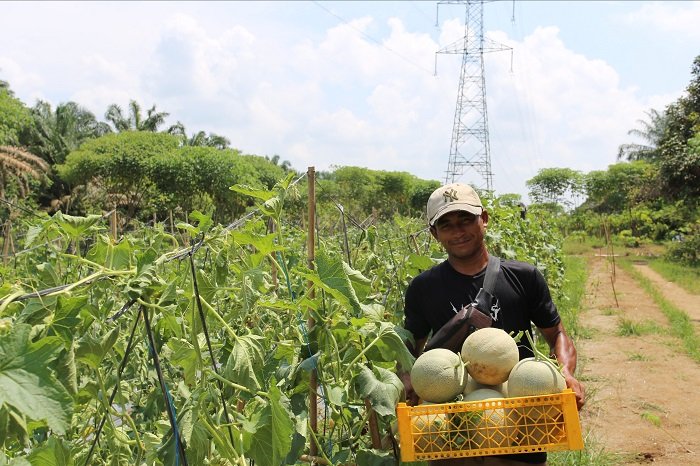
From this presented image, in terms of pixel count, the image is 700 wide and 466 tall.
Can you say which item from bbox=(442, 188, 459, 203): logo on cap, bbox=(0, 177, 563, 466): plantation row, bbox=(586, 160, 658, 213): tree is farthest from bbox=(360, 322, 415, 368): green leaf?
bbox=(586, 160, 658, 213): tree

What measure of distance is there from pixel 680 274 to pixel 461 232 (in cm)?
1538

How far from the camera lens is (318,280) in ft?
6.10

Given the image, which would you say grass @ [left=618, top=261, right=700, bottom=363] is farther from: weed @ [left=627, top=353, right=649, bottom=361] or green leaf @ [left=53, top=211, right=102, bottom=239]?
green leaf @ [left=53, top=211, right=102, bottom=239]

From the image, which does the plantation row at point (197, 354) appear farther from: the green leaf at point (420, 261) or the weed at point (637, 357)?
the weed at point (637, 357)

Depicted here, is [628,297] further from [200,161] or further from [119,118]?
[119,118]

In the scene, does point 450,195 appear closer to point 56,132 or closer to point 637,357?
point 637,357

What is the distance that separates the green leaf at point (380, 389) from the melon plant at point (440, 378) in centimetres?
8

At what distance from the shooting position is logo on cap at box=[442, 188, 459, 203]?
2.47m

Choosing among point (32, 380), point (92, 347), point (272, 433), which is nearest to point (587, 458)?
point (272, 433)

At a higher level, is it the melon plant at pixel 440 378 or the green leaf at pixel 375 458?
the melon plant at pixel 440 378

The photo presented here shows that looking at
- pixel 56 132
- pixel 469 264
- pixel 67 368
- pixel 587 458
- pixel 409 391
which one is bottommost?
pixel 587 458

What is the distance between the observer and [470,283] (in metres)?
2.51

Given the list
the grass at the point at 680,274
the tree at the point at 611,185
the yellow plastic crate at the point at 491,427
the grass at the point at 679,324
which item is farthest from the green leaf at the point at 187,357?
the tree at the point at 611,185

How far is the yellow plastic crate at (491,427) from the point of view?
5.93ft
